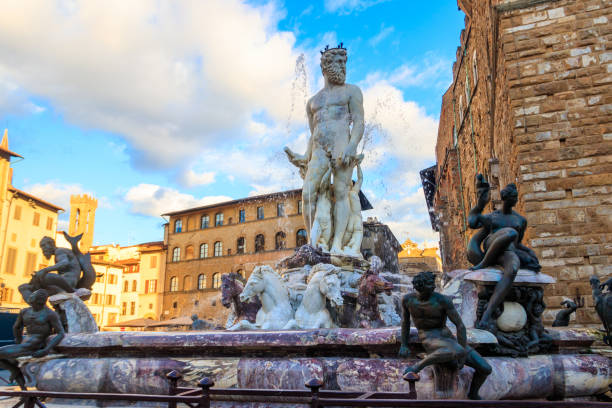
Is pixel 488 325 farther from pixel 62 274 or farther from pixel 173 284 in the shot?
pixel 173 284

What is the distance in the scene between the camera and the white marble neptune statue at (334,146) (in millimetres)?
8195

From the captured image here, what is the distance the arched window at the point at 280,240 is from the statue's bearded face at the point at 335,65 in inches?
1397

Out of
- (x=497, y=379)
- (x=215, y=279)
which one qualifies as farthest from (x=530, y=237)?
(x=215, y=279)

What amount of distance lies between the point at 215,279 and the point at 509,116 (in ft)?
130

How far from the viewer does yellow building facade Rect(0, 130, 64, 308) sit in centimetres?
3706

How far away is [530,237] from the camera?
941 cm

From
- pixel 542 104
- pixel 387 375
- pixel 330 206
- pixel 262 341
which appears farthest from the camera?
pixel 542 104

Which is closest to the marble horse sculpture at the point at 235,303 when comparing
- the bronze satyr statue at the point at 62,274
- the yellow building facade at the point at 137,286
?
the bronze satyr statue at the point at 62,274

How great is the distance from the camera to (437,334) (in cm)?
359

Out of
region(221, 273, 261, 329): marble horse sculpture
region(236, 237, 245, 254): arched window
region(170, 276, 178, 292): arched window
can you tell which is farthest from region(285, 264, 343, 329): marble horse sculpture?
region(170, 276, 178, 292): arched window

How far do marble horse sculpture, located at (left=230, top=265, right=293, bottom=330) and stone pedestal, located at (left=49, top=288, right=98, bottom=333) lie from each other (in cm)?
169

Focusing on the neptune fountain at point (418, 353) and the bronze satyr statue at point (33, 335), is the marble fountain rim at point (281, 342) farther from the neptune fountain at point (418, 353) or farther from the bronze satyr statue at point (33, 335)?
the bronze satyr statue at point (33, 335)

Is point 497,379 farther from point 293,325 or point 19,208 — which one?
point 19,208

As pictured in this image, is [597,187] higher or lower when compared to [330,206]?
higher
